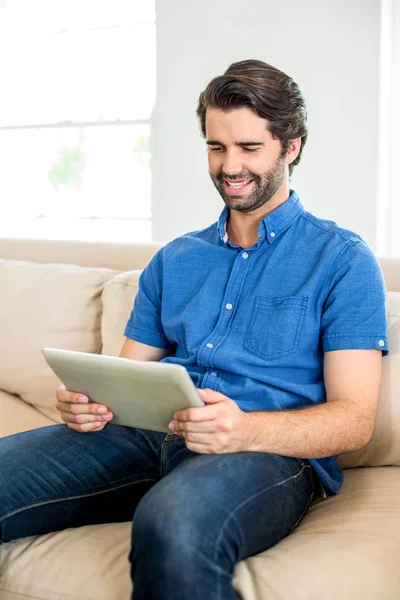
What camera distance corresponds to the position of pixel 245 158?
1.66 meters

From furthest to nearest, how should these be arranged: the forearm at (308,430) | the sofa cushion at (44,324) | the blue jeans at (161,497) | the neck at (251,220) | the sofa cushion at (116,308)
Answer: the sofa cushion at (44,324) → the sofa cushion at (116,308) → the neck at (251,220) → the forearm at (308,430) → the blue jeans at (161,497)

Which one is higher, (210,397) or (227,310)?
(227,310)

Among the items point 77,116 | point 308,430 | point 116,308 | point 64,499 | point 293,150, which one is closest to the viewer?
point 308,430

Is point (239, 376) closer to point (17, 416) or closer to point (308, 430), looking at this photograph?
point (308, 430)

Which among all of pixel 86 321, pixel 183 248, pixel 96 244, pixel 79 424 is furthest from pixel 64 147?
pixel 79 424

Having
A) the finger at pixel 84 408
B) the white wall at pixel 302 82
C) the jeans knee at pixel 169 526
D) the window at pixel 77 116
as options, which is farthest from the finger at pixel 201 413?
the window at pixel 77 116

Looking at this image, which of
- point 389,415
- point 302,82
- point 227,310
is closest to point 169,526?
point 227,310

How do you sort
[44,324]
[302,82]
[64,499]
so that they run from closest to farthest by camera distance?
1. [64,499]
2. [44,324]
3. [302,82]

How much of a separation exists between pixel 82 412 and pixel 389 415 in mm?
645

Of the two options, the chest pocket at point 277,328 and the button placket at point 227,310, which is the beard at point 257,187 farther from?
the chest pocket at point 277,328

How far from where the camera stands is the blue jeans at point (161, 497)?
1.17 meters

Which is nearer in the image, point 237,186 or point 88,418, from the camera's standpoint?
point 88,418

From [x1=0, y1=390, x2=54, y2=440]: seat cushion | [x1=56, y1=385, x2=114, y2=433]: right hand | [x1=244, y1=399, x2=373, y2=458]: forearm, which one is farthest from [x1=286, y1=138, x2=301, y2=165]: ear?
[x1=0, y1=390, x2=54, y2=440]: seat cushion

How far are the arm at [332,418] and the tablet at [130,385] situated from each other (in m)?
0.15
